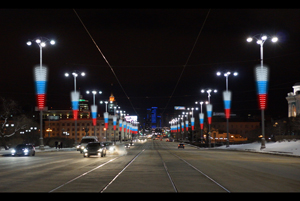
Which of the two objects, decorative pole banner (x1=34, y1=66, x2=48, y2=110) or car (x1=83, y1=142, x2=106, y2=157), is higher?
decorative pole banner (x1=34, y1=66, x2=48, y2=110)

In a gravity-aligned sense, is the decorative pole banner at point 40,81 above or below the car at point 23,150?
above

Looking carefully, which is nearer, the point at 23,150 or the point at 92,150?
the point at 92,150

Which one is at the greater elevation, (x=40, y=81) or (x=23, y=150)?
(x=40, y=81)

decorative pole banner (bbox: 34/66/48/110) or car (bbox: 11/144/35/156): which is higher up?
decorative pole banner (bbox: 34/66/48/110)

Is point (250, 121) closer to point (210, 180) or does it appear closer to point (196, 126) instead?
point (196, 126)

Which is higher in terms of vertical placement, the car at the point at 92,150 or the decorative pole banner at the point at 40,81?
the decorative pole banner at the point at 40,81

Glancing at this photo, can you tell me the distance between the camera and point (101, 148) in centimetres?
3744

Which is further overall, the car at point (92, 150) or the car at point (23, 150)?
the car at point (23, 150)

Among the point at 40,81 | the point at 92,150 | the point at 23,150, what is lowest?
the point at 23,150

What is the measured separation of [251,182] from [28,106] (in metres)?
150

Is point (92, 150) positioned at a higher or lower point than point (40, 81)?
lower

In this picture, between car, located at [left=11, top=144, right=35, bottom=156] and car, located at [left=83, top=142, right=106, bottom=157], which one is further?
car, located at [left=11, top=144, right=35, bottom=156]
